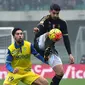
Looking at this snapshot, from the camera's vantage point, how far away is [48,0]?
59.6ft

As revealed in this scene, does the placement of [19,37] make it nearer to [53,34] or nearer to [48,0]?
[53,34]

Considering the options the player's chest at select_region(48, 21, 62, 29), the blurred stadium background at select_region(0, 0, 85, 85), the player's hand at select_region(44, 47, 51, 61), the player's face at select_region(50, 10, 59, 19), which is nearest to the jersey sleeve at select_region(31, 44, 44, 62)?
the player's hand at select_region(44, 47, 51, 61)

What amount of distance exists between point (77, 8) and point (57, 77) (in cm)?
1179

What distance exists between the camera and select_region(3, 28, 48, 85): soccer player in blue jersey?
6.61m

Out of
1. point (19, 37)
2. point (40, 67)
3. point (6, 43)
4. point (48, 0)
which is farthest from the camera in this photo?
point (48, 0)

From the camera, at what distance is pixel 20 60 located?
22.0 feet

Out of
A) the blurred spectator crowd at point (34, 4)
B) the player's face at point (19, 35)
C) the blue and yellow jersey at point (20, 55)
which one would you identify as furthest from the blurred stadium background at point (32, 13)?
the player's face at point (19, 35)

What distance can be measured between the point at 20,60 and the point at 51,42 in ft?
1.92

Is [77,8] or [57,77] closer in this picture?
[57,77]

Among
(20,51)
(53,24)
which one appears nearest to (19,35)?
(20,51)

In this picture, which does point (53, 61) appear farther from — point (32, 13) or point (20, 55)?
point (32, 13)

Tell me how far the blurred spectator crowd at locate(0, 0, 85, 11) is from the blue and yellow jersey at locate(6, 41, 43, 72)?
37.0 ft

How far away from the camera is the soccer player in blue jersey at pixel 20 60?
6609 millimetres

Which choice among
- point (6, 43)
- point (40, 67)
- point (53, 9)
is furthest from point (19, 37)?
point (6, 43)
